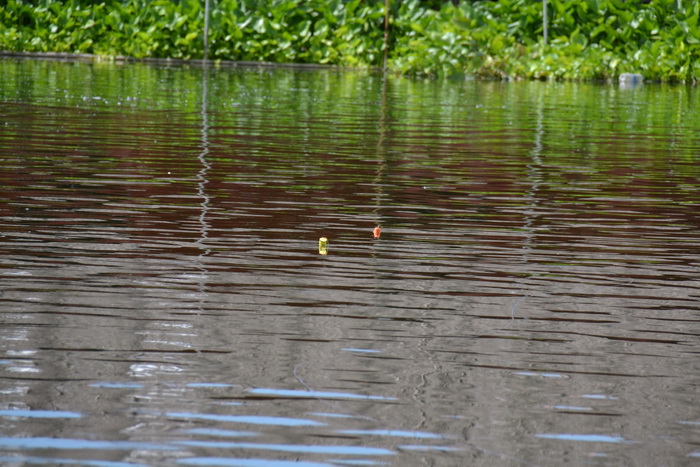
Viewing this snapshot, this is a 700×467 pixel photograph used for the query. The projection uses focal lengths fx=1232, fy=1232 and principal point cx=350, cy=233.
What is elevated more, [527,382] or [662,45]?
[662,45]

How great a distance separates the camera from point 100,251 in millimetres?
4711

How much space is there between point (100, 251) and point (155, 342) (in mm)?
1351

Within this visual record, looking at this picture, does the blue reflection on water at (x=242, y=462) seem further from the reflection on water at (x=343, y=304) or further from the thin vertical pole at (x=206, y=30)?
the thin vertical pole at (x=206, y=30)

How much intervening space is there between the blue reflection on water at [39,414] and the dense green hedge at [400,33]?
20.6 metres

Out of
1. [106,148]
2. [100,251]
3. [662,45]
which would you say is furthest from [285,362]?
[662,45]

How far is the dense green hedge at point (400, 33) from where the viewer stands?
22.9 m

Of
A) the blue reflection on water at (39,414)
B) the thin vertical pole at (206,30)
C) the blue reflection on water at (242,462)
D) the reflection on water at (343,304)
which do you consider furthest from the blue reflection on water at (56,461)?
the thin vertical pole at (206,30)

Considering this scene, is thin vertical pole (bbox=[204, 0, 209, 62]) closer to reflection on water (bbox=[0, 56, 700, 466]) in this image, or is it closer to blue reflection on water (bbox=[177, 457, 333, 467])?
reflection on water (bbox=[0, 56, 700, 466])

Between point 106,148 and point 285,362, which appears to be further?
point 106,148

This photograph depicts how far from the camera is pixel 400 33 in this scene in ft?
84.8

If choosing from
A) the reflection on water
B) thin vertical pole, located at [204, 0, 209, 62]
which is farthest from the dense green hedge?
the reflection on water

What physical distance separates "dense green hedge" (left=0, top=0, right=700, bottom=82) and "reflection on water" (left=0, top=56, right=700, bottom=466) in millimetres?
14402

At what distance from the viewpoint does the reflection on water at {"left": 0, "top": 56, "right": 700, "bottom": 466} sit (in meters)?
2.79

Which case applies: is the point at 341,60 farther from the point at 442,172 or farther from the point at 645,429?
the point at 645,429
